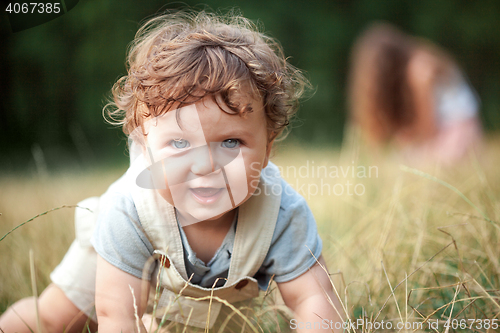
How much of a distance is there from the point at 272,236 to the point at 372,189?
110 centimetres

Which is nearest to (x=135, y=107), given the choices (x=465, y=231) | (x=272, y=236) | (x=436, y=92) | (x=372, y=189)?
(x=272, y=236)

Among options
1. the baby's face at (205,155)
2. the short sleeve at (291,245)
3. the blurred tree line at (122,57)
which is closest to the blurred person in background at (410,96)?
the blurred tree line at (122,57)

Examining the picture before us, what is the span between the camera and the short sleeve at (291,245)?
82 cm

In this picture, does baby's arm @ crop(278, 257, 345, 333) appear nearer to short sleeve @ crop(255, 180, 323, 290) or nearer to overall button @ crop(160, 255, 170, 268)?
short sleeve @ crop(255, 180, 323, 290)

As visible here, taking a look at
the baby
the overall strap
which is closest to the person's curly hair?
the baby

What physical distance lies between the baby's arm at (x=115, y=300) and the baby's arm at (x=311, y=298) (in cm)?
29

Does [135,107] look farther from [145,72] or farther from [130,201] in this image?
[130,201]

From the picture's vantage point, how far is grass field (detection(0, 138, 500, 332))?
0.87 metres

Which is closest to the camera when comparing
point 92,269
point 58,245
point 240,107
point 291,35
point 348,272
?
point 240,107

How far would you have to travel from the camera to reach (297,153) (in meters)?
2.56

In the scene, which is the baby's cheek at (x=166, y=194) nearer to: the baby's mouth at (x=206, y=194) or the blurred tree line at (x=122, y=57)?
the baby's mouth at (x=206, y=194)

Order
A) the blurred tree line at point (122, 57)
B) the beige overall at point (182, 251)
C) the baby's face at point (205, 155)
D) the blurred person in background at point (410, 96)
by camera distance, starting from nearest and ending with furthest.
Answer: the baby's face at point (205, 155) < the beige overall at point (182, 251) < the blurred tree line at point (122, 57) < the blurred person in background at point (410, 96)

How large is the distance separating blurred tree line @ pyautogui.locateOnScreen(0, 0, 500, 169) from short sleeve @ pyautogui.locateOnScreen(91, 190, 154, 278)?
1324 mm

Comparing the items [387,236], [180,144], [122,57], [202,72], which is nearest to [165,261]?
[180,144]
